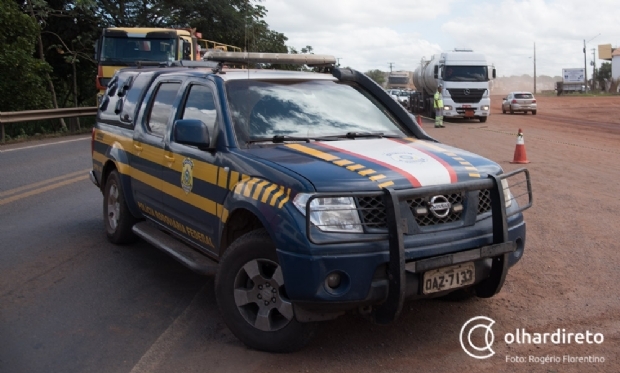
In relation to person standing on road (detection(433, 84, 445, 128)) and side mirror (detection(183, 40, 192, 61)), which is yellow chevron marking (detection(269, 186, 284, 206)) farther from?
person standing on road (detection(433, 84, 445, 128))

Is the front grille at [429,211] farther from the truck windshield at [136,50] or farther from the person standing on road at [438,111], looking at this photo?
the person standing on road at [438,111]

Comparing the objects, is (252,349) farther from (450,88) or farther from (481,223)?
(450,88)

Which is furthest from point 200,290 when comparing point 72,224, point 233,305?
point 72,224

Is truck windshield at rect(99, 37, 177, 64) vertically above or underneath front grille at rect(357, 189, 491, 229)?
above

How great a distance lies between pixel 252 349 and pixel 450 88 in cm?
2929

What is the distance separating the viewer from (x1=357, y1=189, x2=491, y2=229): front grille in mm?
4141

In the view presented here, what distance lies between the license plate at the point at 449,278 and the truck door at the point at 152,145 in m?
2.65

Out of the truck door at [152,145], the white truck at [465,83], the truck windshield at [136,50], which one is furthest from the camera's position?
the white truck at [465,83]

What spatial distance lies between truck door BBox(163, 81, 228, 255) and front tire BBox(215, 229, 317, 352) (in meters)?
0.54

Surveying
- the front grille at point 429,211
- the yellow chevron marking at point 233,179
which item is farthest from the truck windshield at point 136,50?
the front grille at point 429,211

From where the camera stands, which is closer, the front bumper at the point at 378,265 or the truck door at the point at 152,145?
the front bumper at the point at 378,265

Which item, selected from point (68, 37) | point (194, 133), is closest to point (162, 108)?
point (194, 133)

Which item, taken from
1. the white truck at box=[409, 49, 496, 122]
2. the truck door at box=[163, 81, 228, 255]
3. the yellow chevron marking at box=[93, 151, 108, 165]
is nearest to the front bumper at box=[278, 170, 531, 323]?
the truck door at box=[163, 81, 228, 255]

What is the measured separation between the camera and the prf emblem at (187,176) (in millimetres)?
5371
